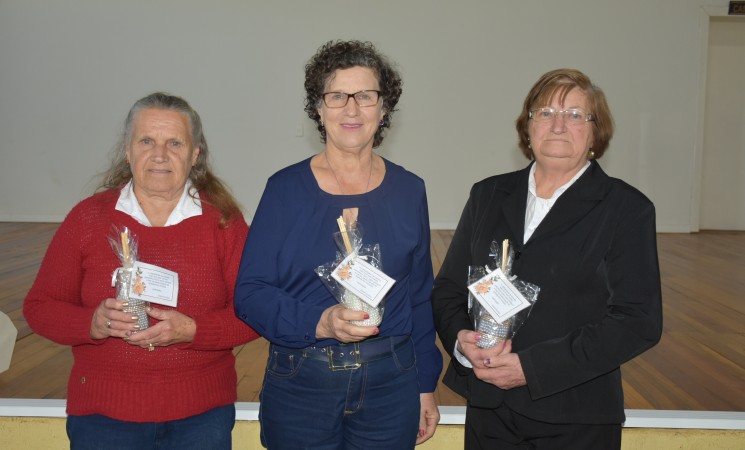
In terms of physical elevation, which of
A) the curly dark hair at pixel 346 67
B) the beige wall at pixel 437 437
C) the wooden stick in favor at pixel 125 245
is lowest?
the beige wall at pixel 437 437

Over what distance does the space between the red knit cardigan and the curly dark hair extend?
0.47m

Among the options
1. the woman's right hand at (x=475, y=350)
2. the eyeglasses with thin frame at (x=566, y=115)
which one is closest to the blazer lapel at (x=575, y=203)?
the eyeglasses with thin frame at (x=566, y=115)

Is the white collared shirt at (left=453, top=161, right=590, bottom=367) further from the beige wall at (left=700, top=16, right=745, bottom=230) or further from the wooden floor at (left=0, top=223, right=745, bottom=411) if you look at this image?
the beige wall at (left=700, top=16, right=745, bottom=230)

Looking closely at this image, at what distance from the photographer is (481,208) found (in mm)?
1923

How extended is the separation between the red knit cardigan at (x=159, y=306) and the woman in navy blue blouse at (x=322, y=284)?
0.16 meters

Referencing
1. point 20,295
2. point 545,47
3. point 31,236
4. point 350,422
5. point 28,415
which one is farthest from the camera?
point 545,47

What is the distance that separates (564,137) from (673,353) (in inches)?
110

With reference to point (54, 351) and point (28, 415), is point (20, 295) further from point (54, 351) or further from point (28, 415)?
point (28, 415)

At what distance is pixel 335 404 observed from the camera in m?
1.68

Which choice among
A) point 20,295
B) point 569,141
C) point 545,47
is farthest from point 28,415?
point 545,47

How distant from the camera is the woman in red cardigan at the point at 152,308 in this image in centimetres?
Answer: 174

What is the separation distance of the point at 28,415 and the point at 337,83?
67.6 inches

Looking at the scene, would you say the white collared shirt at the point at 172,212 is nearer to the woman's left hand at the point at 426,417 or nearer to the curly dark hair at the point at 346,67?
the curly dark hair at the point at 346,67

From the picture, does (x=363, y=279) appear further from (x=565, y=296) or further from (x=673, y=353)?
(x=673, y=353)
